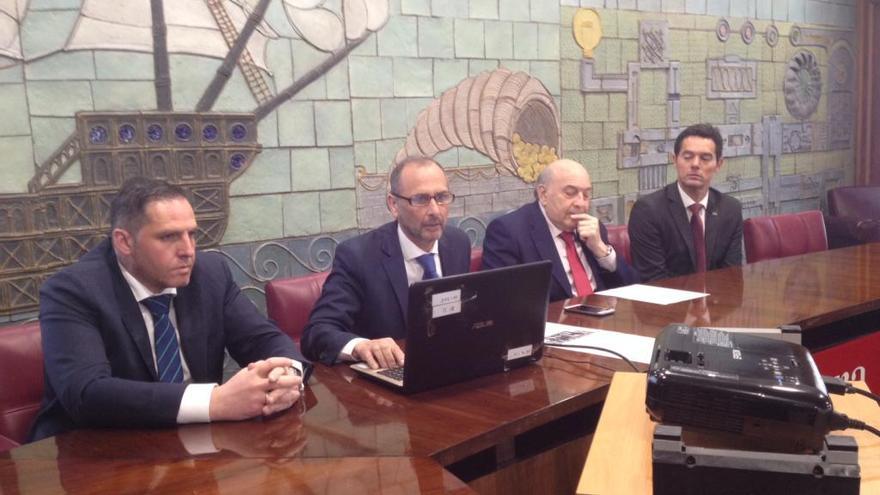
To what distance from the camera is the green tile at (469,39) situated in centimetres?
389

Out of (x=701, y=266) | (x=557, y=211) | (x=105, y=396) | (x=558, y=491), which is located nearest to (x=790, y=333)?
(x=558, y=491)

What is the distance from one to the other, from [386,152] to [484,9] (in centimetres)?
98

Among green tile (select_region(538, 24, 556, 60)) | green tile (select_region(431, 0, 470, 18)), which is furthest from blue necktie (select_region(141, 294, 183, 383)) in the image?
green tile (select_region(538, 24, 556, 60))

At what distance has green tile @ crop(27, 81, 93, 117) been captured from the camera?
268 cm

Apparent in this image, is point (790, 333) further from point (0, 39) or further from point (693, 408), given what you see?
point (0, 39)

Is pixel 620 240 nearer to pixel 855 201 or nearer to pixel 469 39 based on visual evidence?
pixel 469 39

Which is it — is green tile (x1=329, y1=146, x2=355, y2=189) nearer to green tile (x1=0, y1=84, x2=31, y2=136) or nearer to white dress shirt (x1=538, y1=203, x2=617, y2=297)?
white dress shirt (x1=538, y1=203, x2=617, y2=297)

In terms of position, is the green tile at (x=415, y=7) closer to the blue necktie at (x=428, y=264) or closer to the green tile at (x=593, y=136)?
the green tile at (x=593, y=136)

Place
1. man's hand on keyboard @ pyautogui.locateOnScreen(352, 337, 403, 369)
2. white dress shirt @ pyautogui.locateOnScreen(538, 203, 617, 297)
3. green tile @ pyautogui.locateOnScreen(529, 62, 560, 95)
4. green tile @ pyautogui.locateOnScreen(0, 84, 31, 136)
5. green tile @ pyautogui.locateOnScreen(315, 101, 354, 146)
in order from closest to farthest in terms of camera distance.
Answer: man's hand on keyboard @ pyautogui.locateOnScreen(352, 337, 403, 369)
green tile @ pyautogui.locateOnScreen(0, 84, 31, 136)
white dress shirt @ pyautogui.locateOnScreen(538, 203, 617, 297)
green tile @ pyautogui.locateOnScreen(315, 101, 354, 146)
green tile @ pyautogui.locateOnScreen(529, 62, 560, 95)

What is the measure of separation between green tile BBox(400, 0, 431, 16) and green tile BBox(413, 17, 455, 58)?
33 mm

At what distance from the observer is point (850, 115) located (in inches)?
254

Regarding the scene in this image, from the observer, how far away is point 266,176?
3.29 metres

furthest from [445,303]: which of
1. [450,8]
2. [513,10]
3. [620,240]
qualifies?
[513,10]

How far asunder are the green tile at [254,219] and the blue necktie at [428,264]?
3.50 ft
